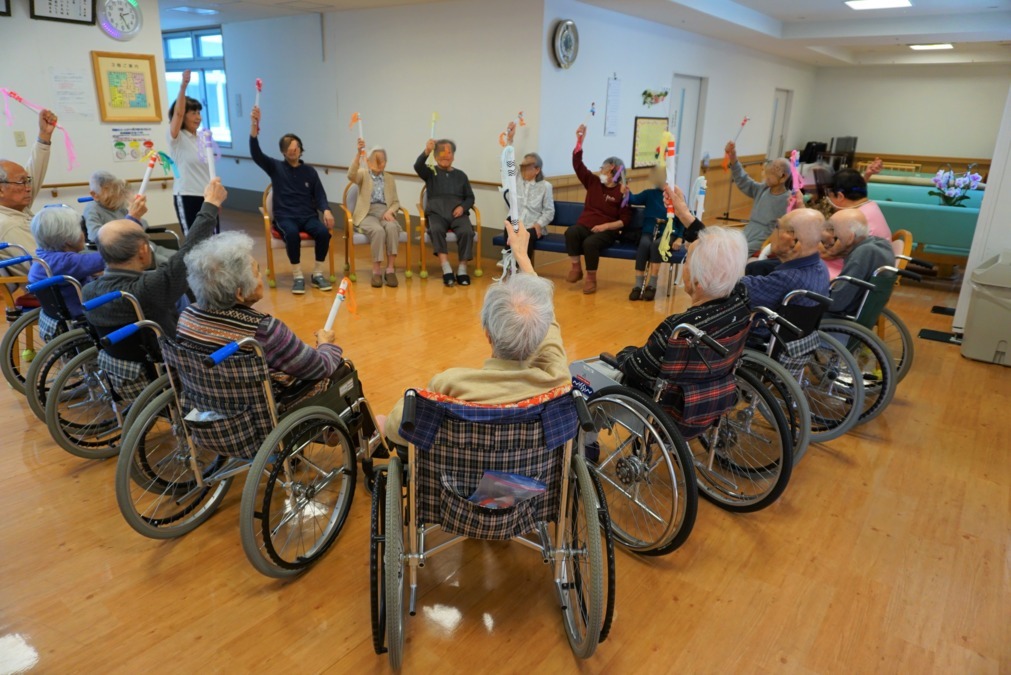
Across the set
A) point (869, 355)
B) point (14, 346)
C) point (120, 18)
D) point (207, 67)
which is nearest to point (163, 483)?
point (14, 346)

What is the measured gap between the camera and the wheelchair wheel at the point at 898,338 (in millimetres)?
3145

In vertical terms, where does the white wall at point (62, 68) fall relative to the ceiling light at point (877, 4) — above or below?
below

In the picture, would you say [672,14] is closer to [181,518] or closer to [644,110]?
[644,110]

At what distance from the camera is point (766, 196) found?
4457 millimetres

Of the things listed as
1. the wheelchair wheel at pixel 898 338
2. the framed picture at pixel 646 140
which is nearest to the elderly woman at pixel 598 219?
the framed picture at pixel 646 140

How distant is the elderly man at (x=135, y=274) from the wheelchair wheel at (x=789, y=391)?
2.05 m

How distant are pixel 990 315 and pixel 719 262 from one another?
2753mm

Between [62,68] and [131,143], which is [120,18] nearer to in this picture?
[62,68]

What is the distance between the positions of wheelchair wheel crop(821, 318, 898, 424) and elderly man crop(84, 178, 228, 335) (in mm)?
2612

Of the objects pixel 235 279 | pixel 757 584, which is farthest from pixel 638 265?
pixel 235 279

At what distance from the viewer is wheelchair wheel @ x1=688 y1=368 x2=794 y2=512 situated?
6.86ft

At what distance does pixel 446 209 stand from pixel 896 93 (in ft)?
34.5

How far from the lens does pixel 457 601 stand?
6.05 ft

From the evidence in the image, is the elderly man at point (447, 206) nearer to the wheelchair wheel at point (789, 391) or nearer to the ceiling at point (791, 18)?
the ceiling at point (791, 18)
